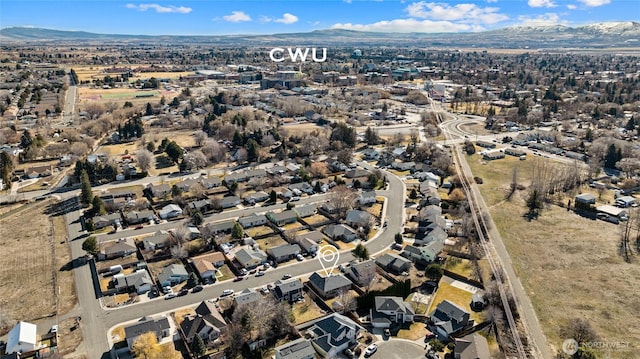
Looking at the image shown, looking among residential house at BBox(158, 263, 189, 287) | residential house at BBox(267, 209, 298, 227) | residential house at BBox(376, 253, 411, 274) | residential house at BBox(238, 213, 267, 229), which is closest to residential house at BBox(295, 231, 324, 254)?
residential house at BBox(267, 209, 298, 227)

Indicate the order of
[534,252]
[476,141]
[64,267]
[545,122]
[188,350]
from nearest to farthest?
[188,350]
[64,267]
[534,252]
[476,141]
[545,122]

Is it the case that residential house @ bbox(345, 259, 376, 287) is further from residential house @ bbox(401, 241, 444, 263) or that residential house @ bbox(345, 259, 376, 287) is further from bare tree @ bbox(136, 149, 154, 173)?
bare tree @ bbox(136, 149, 154, 173)

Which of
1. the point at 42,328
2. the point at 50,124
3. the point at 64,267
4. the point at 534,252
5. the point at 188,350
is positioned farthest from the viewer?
the point at 50,124

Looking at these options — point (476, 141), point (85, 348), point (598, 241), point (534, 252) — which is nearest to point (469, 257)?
point (534, 252)

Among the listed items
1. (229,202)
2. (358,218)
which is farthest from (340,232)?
(229,202)

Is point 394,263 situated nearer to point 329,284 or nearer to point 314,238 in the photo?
point 329,284

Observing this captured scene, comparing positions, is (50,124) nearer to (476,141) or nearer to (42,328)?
(42,328)
